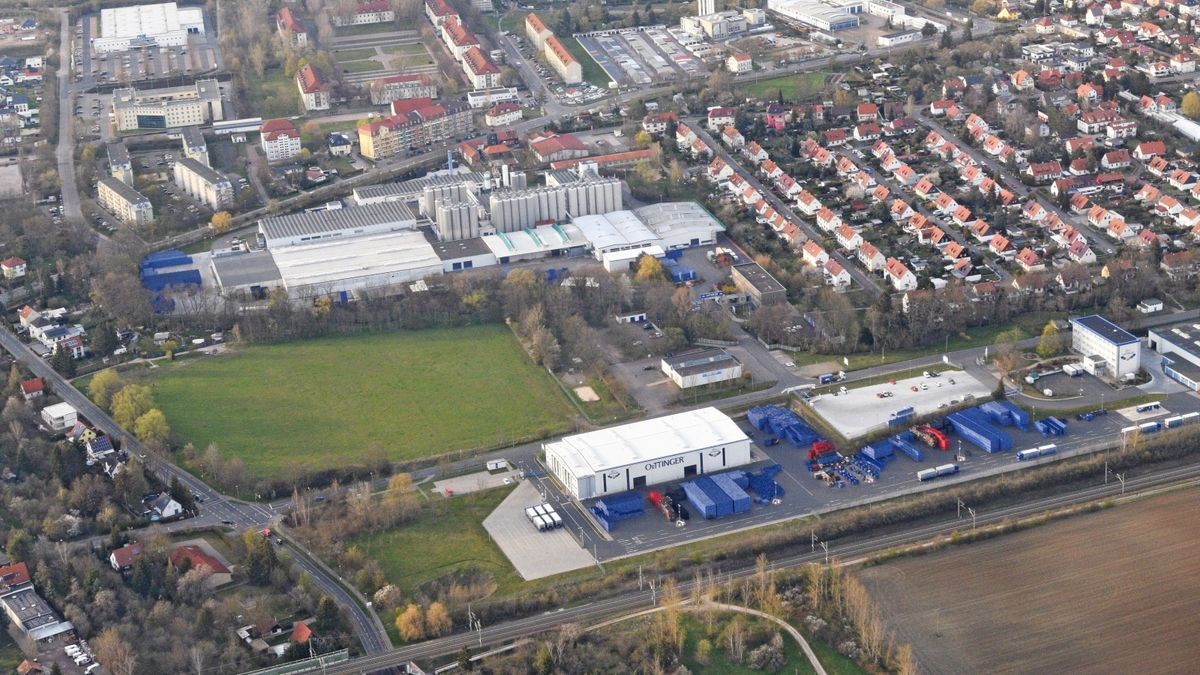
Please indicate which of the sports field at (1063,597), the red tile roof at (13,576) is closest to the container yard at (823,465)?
the sports field at (1063,597)

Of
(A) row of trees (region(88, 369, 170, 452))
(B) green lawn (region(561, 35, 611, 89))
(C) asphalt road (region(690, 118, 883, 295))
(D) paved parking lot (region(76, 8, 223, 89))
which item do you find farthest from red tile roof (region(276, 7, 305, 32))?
(A) row of trees (region(88, 369, 170, 452))

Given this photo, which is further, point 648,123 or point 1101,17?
point 1101,17

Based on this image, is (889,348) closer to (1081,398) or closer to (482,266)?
(1081,398)

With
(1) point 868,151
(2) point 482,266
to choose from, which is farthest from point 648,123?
(2) point 482,266

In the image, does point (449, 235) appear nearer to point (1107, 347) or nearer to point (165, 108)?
point (165, 108)

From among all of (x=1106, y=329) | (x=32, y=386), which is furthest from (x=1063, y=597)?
(x=32, y=386)

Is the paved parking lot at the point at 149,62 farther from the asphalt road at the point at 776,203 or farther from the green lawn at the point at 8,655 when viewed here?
the green lawn at the point at 8,655
